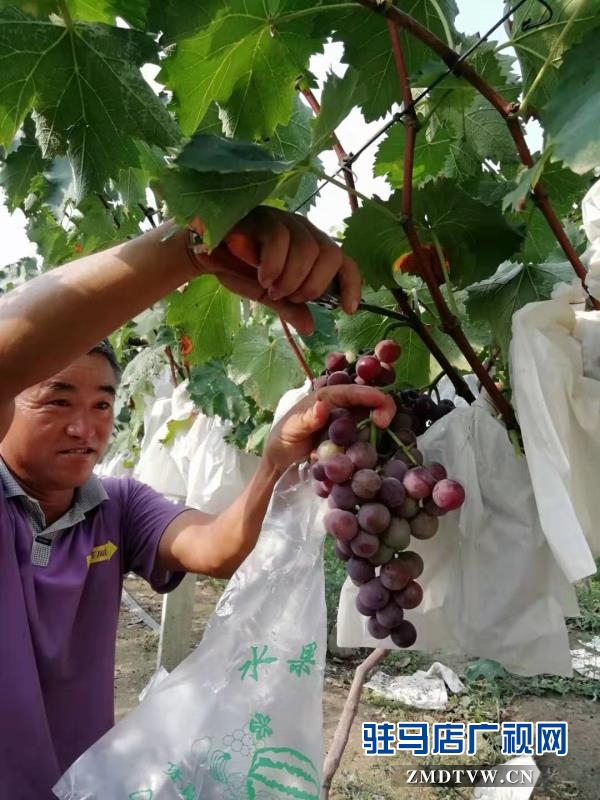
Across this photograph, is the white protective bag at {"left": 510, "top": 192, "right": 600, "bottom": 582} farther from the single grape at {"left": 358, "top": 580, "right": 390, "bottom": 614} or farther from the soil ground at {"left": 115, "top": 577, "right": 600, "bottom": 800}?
the soil ground at {"left": 115, "top": 577, "right": 600, "bottom": 800}

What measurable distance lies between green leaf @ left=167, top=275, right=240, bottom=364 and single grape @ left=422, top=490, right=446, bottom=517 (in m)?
0.61

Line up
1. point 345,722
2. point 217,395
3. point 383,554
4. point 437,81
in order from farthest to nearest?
point 217,395
point 345,722
point 383,554
point 437,81

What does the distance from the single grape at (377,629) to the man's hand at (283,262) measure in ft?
1.26

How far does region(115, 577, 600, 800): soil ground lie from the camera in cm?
294

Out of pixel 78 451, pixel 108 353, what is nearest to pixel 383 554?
pixel 78 451

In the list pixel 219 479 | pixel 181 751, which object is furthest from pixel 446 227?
pixel 219 479

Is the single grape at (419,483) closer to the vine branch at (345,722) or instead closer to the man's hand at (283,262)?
Answer: the man's hand at (283,262)

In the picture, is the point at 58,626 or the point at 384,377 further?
the point at 58,626

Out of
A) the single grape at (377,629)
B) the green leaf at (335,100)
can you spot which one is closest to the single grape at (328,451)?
the single grape at (377,629)

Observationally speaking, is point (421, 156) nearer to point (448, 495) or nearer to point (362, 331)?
point (362, 331)

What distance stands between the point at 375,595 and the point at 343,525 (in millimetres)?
93

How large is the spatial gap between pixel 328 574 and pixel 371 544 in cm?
461

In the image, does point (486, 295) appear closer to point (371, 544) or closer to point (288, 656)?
point (371, 544)

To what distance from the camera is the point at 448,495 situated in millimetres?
809
